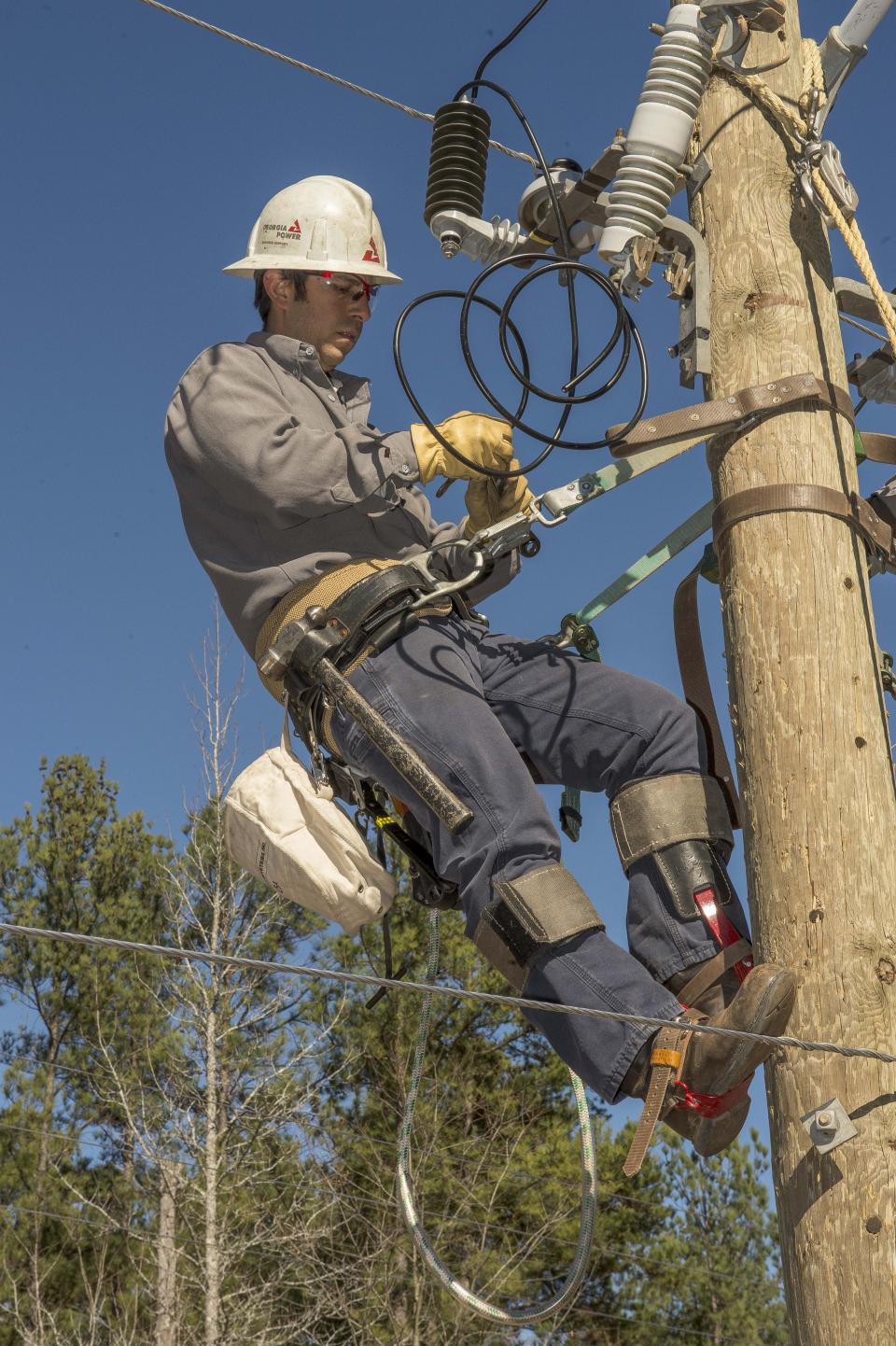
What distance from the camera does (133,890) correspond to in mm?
18047

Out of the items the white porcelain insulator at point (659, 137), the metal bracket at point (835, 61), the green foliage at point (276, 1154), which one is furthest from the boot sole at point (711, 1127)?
the green foliage at point (276, 1154)

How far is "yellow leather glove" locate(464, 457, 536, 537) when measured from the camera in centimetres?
353

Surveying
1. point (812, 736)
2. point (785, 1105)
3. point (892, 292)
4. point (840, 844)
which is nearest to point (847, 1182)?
point (785, 1105)

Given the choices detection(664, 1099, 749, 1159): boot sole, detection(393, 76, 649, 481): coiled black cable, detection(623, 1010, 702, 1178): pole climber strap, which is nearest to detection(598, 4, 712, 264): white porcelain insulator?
detection(393, 76, 649, 481): coiled black cable

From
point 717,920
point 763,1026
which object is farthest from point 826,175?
point 763,1026

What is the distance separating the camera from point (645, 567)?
3.61 metres

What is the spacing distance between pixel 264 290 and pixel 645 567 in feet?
4.24

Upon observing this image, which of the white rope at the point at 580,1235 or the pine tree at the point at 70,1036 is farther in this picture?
the pine tree at the point at 70,1036

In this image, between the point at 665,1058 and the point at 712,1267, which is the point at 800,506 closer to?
the point at 665,1058

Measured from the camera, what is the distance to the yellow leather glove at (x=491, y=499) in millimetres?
3527

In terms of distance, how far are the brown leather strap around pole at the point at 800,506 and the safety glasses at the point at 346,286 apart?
129 centimetres

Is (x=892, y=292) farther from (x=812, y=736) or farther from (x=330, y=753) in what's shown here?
(x=330, y=753)

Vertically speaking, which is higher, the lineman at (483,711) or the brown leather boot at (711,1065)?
the lineman at (483,711)

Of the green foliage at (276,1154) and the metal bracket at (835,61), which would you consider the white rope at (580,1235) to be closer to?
the metal bracket at (835,61)
